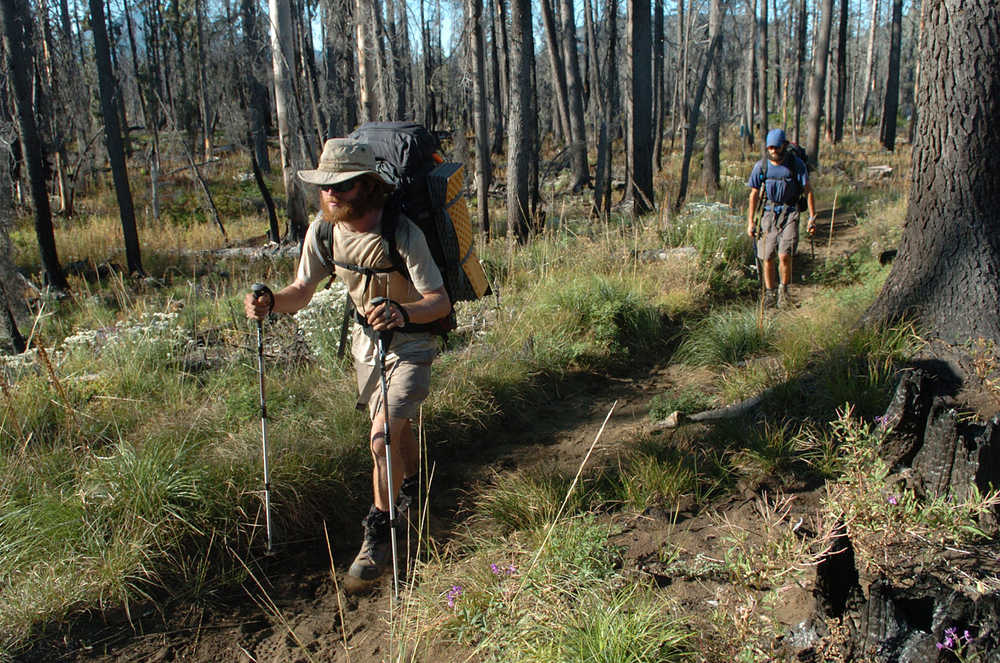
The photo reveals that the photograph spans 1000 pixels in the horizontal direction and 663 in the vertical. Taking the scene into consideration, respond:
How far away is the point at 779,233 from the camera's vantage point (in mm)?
7262

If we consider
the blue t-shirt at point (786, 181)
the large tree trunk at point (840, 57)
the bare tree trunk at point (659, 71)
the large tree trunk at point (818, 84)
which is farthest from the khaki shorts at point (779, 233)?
the large tree trunk at point (840, 57)

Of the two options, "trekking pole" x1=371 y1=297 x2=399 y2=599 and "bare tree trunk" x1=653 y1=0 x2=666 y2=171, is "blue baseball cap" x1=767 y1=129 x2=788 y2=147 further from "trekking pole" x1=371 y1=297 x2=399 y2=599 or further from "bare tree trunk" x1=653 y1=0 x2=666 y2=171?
"bare tree trunk" x1=653 y1=0 x2=666 y2=171

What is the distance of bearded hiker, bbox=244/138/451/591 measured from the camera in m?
3.05

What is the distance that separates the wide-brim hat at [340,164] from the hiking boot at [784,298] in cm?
519

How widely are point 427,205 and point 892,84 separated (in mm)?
25312

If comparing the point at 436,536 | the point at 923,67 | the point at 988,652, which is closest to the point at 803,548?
the point at 988,652

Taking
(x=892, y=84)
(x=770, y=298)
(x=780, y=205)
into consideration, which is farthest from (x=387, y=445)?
(x=892, y=84)

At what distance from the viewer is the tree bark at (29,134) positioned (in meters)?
8.62

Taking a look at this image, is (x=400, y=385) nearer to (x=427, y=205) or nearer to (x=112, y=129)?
(x=427, y=205)

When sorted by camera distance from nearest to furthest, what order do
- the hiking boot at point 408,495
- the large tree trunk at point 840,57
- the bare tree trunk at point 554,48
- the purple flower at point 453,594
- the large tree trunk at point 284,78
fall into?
the purple flower at point 453,594, the hiking boot at point 408,495, the large tree trunk at point 284,78, the bare tree trunk at point 554,48, the large tree trunk at point 840,57

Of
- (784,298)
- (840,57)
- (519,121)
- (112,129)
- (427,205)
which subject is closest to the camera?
(427,205)

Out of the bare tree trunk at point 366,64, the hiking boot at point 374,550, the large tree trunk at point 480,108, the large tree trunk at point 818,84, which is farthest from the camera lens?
the large tree trunk at point 818,84

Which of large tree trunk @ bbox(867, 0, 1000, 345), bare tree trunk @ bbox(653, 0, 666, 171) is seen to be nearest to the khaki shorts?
large tree trunk @ bbox(867, 0, 1000, 345)

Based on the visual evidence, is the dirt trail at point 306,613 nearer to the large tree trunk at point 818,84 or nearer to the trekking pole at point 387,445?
the trekking pole at point 387,445
